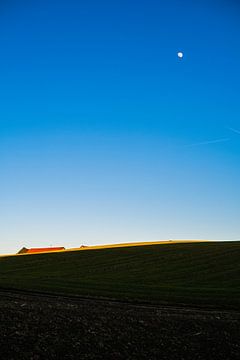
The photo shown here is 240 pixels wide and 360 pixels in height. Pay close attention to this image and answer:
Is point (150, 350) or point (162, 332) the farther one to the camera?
point (162, 332)

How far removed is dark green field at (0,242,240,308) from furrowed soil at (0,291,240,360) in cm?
762

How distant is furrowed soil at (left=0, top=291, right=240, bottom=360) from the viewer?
14.9 m

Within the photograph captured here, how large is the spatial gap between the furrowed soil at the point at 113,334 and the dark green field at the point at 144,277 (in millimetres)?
7624

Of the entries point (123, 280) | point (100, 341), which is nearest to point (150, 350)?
point (100, 341)

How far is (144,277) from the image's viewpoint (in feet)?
143

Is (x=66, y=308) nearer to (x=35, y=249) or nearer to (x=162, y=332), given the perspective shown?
(x=162, y=332)

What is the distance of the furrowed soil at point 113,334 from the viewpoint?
1486 centimetres

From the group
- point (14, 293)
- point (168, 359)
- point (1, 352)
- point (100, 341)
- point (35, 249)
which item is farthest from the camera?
point (35, 249)

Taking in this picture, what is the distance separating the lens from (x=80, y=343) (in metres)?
15.7

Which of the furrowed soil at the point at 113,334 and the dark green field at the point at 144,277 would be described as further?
the dark green field at the point at 144,277

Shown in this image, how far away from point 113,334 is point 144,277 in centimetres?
2698

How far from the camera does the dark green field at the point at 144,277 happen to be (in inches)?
1217

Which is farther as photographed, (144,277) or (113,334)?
(144,277)

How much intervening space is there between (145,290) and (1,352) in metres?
21.2
